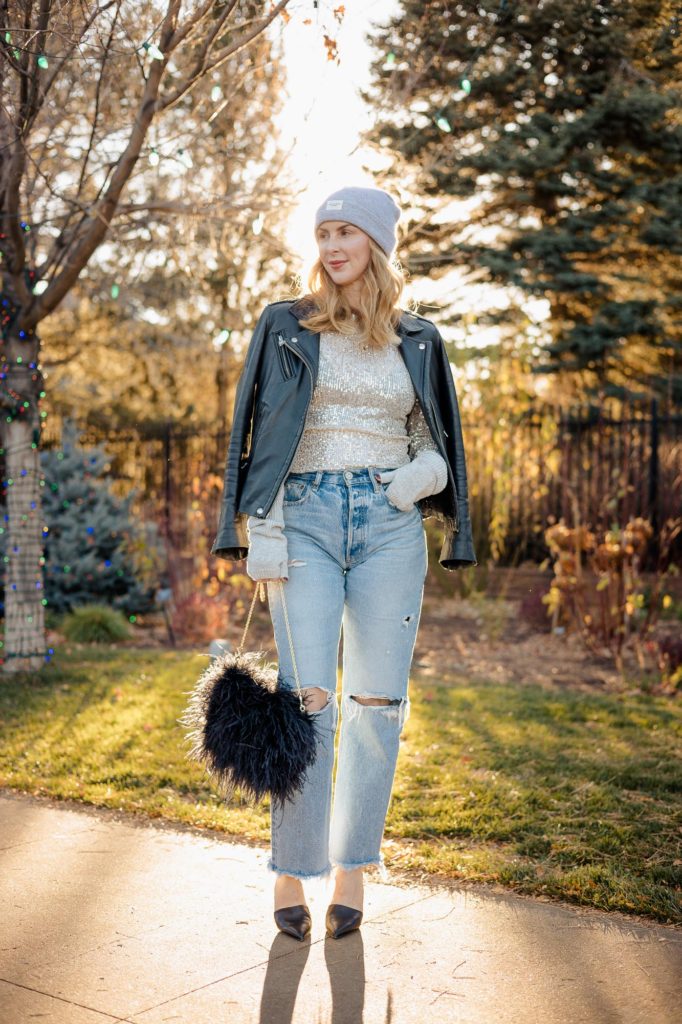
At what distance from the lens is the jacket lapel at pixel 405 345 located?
3.12 meters

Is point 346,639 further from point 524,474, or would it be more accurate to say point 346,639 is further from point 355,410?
point 524,474

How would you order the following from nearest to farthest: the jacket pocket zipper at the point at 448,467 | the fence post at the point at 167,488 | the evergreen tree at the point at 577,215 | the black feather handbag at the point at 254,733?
the black feather handbag at the point at 254,733
the jacket pocket zipper at the point at 448,467
the fence post at the point at 167,488
the evergreen tree at the point at 577,215

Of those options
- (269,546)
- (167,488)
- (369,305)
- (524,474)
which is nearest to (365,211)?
(369,305)

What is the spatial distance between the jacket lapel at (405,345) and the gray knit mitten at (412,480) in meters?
0.22

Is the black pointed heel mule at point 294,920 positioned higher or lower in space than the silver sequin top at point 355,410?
lower

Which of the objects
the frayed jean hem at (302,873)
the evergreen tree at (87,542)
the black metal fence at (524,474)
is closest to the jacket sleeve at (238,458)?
the frayed jean hem at (302,873)

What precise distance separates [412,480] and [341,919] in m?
1.23

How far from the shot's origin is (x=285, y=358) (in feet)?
10.3

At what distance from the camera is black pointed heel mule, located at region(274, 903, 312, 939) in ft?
9.66

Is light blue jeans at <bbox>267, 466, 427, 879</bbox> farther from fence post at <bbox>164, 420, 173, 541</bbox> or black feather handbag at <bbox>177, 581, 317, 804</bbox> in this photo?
fence post at <bbox>164, 420, 173, 541</bbox>

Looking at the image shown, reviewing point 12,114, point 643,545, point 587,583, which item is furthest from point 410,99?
point 587,583

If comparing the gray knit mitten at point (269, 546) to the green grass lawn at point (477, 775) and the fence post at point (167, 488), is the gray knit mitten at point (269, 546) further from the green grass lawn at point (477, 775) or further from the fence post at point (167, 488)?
the fence post at point (167, 488)

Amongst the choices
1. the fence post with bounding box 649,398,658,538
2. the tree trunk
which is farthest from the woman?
the fence post with bounding box 649,398,658,538

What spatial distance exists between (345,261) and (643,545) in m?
5.08
